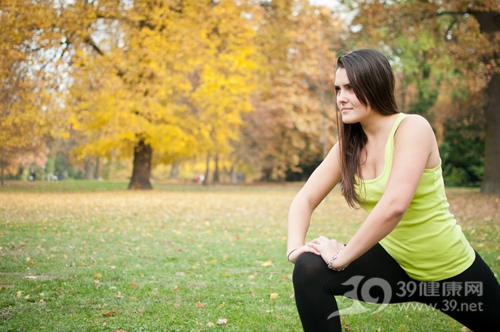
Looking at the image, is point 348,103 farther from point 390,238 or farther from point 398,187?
point 390,238

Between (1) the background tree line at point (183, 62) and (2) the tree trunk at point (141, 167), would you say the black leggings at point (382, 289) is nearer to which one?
(1) the background tree line at point (183, 62)

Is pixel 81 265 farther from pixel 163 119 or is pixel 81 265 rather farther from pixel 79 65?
pixel 163 119

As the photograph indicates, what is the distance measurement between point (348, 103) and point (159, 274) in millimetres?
3989

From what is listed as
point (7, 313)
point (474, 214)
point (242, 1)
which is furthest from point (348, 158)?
point (242, 1)

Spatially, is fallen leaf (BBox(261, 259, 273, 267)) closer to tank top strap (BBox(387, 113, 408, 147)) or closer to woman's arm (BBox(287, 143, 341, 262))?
woman's arm (BBox(287, 143, 341, 262))

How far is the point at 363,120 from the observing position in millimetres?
2338

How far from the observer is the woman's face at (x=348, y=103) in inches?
88.6

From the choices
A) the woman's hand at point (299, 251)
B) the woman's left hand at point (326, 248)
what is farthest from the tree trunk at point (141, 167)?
the woman's left hand at point (326, 248)

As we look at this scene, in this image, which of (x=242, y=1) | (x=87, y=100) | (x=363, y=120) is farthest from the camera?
(x=242, y=1)

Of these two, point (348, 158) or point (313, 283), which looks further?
point (348, 158)

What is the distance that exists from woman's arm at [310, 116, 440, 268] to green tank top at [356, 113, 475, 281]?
0.08 meters

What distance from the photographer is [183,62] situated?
19734 mm

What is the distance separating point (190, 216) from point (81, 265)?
625cm

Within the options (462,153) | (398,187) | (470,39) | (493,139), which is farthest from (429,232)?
(462,153)
